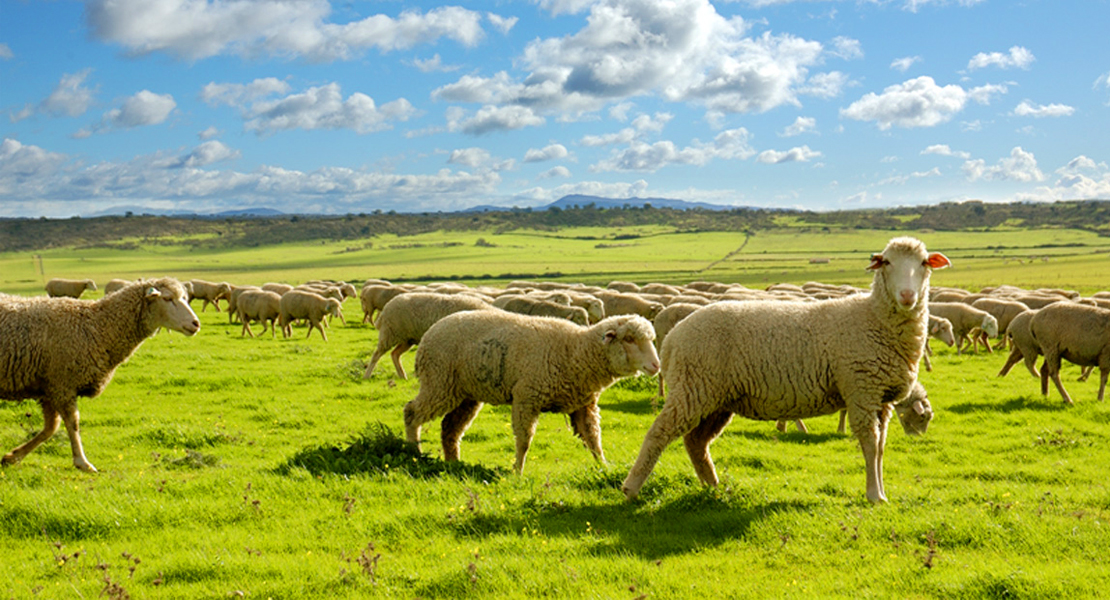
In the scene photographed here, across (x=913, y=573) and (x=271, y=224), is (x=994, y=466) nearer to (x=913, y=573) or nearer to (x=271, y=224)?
(x=913, y=573)

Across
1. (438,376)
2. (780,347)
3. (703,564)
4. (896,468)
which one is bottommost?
(896,468)

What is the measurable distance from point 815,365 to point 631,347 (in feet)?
7.53

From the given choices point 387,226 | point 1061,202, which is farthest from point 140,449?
point 1061,202

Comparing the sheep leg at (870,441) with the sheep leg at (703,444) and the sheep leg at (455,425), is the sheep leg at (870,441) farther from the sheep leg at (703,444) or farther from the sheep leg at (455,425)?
the sheep leg at (455,425)

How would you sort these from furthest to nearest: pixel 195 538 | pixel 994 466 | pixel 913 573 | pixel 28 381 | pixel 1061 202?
pixel 1061 202 → pixel 994 466 → pixel 28 381 → pixel 195 538 → pixel 913 573

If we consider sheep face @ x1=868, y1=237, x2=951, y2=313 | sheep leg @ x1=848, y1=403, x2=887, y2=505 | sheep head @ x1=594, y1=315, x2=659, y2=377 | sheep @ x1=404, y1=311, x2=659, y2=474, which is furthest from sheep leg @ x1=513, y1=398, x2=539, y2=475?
sheep face @ x1=868, y1=237, x2=951, y2=313

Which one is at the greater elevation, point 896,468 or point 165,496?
point 165,496

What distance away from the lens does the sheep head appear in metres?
9.09

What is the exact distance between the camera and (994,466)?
34.6 feet

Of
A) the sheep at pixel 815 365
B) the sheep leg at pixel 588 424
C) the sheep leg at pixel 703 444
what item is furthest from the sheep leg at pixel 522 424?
the sheep leg at pixel 703 444

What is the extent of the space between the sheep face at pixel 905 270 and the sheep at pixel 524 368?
281 centimetres

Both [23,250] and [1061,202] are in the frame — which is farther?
[1061,202]

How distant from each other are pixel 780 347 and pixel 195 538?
20.5ft

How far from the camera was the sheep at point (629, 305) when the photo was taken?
2370 centimetres
